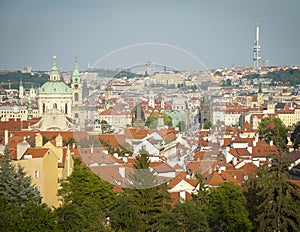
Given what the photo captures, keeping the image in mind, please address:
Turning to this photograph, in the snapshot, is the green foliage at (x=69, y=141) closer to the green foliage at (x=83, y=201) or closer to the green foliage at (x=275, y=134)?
the green foliage at (x=275, y=134)

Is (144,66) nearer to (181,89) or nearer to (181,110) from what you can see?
(181,89)

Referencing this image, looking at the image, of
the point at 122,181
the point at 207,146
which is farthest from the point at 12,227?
Result: the point at 207,146

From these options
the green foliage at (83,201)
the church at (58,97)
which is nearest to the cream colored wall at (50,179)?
the green foliage at (83,201)

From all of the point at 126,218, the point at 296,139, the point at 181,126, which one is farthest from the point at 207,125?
the point at 296,139

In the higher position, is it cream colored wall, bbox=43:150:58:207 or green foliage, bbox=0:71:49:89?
green foliage, bbox=0:71:49:89

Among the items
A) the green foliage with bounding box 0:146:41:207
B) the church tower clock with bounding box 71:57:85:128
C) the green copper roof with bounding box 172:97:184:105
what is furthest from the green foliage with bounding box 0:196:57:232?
the church tower clock with bounding box 71:57:85:128

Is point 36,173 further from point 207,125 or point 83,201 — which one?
point 207,125

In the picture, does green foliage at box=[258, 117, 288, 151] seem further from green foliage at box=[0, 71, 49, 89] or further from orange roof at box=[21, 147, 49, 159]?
green foliage at box=[0, 71, 49, 89]
